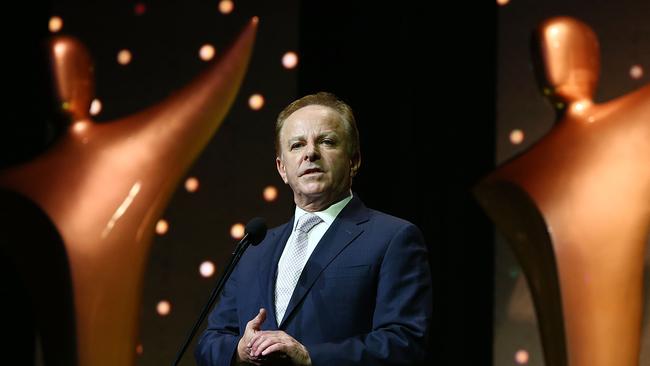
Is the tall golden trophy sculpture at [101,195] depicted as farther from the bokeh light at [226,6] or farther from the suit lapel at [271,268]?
the bokeh light at [226,6]

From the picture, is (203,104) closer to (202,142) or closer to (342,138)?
(202,142)

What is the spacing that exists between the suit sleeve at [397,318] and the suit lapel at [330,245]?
87mm

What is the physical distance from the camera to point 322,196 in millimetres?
1990

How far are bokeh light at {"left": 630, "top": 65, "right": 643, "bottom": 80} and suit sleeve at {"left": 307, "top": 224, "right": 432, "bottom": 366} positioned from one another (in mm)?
1117

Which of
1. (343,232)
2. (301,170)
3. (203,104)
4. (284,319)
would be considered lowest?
(284,319)

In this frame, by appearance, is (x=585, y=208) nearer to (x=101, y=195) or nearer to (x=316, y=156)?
(x=316, y=156)

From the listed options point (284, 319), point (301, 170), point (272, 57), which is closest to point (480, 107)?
point (272, 57)

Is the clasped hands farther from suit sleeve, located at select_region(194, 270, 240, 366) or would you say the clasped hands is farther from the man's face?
the man's face

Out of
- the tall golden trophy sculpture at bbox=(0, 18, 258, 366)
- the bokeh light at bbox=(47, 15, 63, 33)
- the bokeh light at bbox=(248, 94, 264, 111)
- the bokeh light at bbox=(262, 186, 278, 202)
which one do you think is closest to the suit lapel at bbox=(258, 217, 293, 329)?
the tall golden trophy sculpture at bbox=(0, 18, 258, 366)

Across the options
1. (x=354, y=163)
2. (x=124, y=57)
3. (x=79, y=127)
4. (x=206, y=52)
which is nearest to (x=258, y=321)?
(x=354, y=163)

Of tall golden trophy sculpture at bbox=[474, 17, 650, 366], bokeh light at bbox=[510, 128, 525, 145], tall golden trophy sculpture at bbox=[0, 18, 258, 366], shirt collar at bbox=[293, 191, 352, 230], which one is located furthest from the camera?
bokeh light at bbox=[510, 128, 525, 145]

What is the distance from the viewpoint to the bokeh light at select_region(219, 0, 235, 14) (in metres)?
3.16

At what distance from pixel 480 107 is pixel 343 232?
0.92 meters

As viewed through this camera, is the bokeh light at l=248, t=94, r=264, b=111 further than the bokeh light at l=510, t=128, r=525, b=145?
Yes
